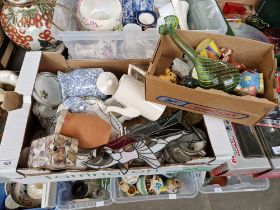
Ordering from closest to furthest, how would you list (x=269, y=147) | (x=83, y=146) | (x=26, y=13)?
(x=83, y=146), (x=26, y=13), (x=269, y=147)

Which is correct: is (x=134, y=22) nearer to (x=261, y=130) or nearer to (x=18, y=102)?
(x=18, y=102)

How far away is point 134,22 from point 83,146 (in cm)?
40

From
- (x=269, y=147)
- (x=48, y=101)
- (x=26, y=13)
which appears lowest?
(x=269, y=147)

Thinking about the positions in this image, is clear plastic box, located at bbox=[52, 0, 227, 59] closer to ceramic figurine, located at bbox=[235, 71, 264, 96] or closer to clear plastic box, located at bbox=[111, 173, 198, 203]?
ceramic figurine, located at bbox=[235, 71, 264, 96]

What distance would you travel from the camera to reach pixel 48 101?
0.73m

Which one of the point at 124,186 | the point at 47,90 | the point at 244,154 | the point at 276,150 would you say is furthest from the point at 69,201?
the point at 276,150

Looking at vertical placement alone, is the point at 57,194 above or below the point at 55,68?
below

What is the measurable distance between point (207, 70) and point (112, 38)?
267mm

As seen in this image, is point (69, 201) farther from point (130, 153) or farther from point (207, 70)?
point (207, 70)

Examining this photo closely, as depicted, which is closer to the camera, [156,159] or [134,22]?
[156,159]

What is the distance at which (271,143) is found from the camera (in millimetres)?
932

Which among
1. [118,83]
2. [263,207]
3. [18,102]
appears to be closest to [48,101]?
[18,102]

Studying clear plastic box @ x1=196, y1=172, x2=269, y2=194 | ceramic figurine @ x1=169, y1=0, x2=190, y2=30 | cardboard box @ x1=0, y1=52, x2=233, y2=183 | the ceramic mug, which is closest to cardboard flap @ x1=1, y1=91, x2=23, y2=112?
cardboard box @ x1=0, y1=52, x2=233, y2=183

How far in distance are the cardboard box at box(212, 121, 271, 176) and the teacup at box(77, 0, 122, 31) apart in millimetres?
464
